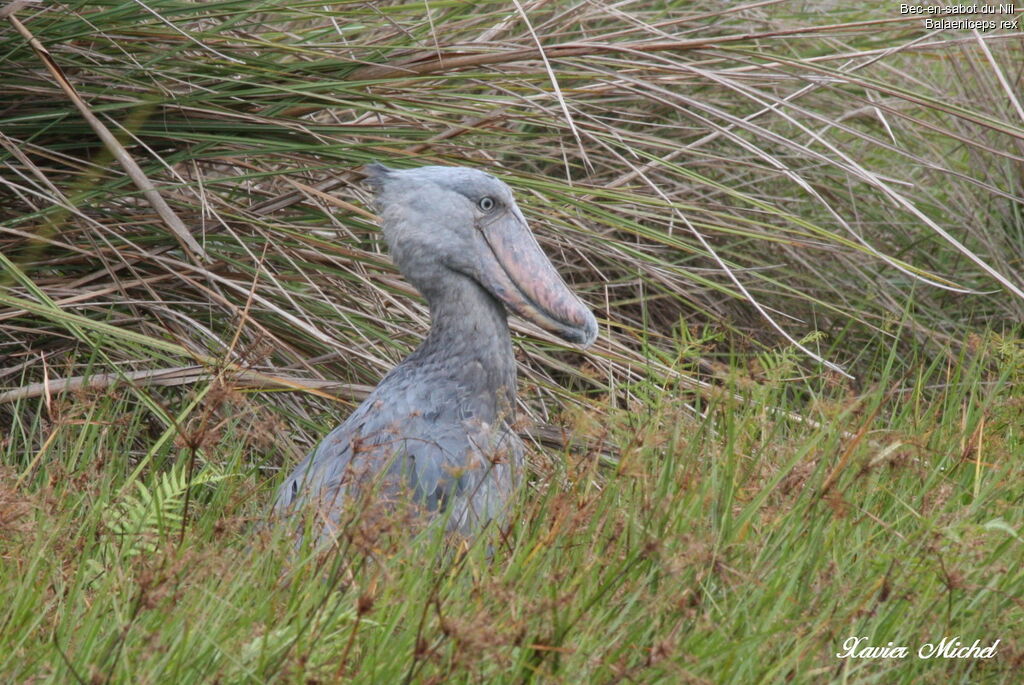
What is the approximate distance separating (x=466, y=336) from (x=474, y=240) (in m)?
0.22

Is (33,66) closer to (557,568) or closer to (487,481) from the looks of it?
(487,481)

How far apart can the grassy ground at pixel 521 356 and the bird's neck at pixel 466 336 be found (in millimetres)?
222

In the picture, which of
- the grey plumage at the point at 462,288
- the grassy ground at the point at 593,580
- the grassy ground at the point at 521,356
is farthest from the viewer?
the grey plumage at the point at 462,288

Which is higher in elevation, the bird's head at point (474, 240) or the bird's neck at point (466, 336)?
the bird's head at point (474, 240)

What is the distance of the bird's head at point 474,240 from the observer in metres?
2.97

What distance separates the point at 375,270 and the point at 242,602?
178cm

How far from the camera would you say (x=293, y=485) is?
2730mm

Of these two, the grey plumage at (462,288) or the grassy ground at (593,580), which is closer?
the grassy ground at (593,580)

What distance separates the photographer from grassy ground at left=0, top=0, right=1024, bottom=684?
1.88 meters

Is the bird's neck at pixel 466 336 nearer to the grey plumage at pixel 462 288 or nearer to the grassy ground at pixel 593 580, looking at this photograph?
the grey plumage at pixel 462 288

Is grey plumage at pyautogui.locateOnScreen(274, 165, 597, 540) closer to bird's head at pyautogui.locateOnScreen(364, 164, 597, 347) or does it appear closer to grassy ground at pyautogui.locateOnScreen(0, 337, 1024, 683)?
bird's head at pyautogui.locateOnScreen(364, 164, 597, 347)

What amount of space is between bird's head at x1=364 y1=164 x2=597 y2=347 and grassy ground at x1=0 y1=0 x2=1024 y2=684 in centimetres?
21

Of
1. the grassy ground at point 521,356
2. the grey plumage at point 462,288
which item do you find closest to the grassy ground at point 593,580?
the grassy ground at point 521,356

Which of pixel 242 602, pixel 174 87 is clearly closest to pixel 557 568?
pixel 242 602
